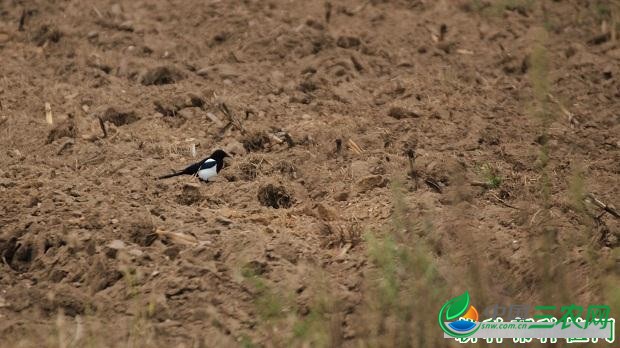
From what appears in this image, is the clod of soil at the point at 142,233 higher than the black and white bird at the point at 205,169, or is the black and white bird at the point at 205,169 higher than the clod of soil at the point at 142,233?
the clod of soil at the point at 142,233

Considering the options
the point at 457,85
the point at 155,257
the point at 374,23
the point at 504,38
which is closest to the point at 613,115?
the point at 457,85

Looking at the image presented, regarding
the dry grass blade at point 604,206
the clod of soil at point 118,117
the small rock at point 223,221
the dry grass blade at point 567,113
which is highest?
the small rock at point 223,221

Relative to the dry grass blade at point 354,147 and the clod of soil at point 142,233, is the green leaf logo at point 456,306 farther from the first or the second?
the dry grass blade at point 354,147

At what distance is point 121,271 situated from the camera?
15.2ft

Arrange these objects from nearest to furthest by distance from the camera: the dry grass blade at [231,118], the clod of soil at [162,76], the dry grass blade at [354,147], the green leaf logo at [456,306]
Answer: the green leaf logo at [456,306] < the dry grass blade at [354,147] < the dry grass blade at [231,118] < the clod of soil at [162,76]

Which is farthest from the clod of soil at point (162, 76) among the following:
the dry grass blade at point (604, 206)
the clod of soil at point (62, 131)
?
the dry grass blade at point (604, 206)

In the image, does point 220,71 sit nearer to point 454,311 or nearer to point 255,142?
point 255,142
